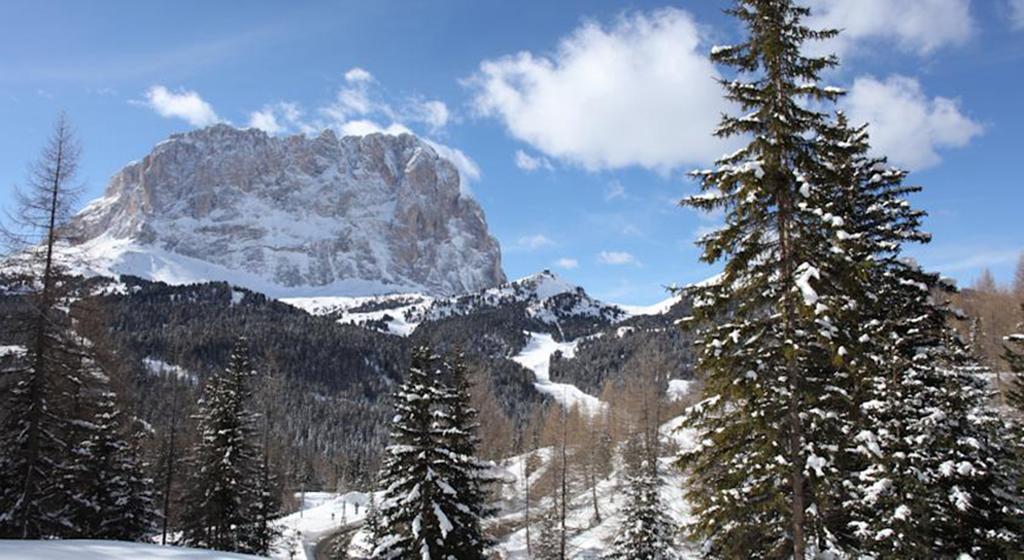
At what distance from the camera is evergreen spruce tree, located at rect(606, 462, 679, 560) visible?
33156 mm

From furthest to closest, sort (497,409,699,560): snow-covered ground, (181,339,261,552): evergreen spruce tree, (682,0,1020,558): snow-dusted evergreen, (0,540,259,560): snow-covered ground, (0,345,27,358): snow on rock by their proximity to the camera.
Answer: (497,409,699,560): snow-covered ground → (181,339,261,552): evergreen spruce tree → (0,345,27,358): snow on rock → (682,0,1020,558): snow-dusted evergreen → (0,540,259,560): snow-covered ground

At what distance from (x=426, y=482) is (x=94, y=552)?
1432 centimetres

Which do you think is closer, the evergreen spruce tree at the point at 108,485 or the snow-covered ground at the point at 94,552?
the snow-covered ground at the point at 94,552

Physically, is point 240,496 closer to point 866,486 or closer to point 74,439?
point 74,439

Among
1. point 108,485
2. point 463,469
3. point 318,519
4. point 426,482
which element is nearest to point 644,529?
point 463,469

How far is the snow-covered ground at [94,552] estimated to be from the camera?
10150 mm

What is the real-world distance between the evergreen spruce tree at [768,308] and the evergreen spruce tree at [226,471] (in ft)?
88.3

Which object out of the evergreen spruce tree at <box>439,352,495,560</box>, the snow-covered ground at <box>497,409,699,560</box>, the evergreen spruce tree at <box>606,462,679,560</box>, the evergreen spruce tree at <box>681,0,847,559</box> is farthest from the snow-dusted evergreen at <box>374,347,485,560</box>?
the snow-covered ground at <box>497,409,699,560</box>

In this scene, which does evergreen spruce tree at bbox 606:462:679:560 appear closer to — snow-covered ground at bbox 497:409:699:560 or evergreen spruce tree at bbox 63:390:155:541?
snow-covered ground at bbox 497:409:699:560

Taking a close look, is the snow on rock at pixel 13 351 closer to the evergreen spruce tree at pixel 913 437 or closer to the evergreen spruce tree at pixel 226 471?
the evergreen spruce tree at pixel 226 471

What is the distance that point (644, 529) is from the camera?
33438 millimetres

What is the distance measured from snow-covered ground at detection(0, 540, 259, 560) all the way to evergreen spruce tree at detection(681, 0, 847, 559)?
10176 mm

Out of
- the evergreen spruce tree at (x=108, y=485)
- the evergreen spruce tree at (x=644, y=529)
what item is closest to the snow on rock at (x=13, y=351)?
the evergreen spruce tree at (x=108, y=485)

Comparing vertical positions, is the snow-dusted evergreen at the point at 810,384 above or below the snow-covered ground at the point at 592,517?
above
